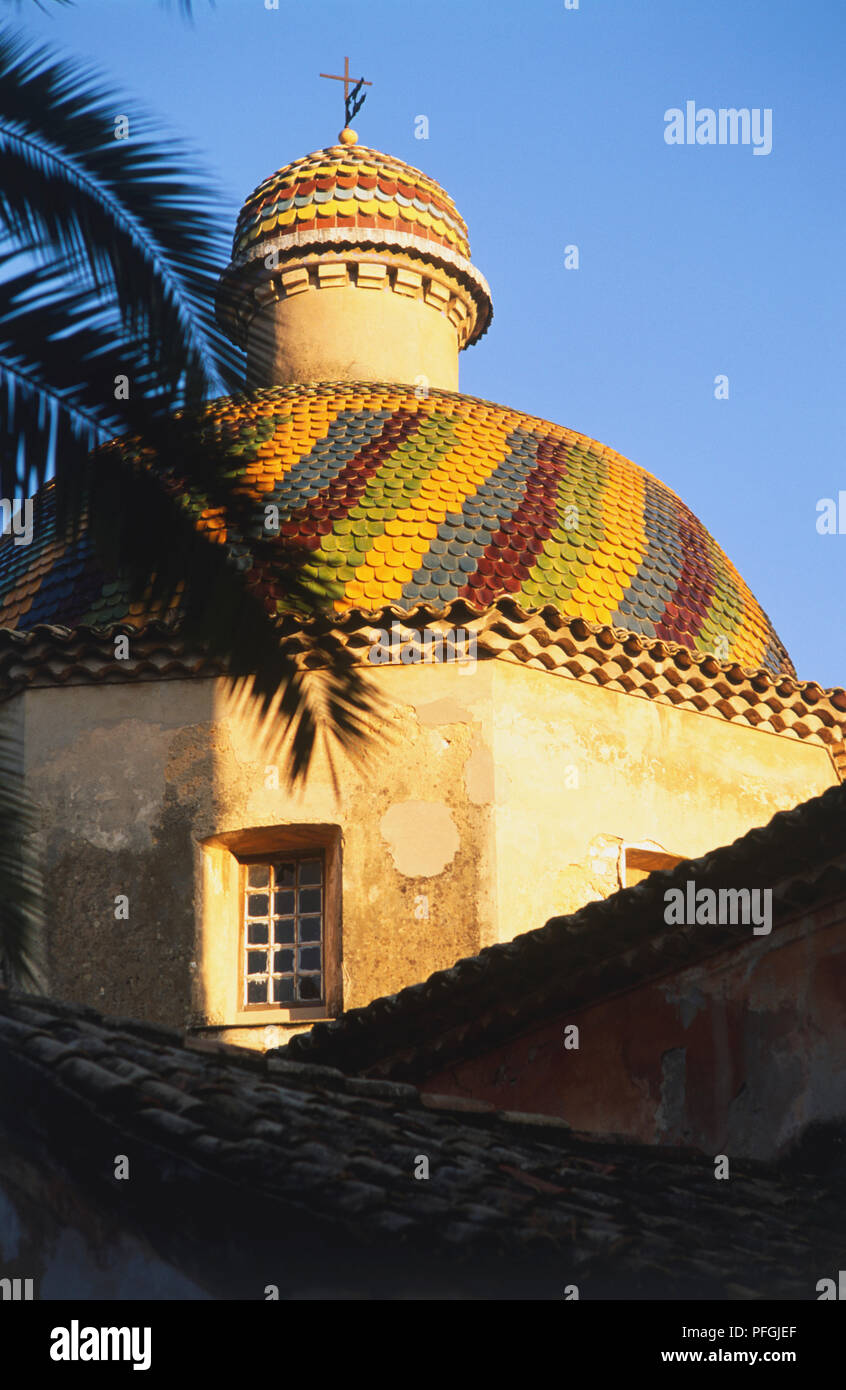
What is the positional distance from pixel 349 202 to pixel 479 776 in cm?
610

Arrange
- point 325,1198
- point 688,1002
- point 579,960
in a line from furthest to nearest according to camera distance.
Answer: point 579,960 < point 688,1002 < point 325,1198

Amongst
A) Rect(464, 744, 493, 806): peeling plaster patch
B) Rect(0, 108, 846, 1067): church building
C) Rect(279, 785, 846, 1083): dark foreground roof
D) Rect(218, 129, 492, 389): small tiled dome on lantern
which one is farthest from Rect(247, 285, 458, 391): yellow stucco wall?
Rect(279, 785, 846, 1083): dark foreground roof

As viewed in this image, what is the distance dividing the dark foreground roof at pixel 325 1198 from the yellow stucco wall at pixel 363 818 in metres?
4.24

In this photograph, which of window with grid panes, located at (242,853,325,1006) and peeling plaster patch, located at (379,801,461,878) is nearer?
peeling plaster patch, located at (379,801,461,878)

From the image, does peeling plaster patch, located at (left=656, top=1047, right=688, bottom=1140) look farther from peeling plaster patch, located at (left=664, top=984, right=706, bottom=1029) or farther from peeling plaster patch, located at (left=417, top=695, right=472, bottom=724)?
peeling plaster patch, located at (left=417, top=695, right=472, bottom=724)

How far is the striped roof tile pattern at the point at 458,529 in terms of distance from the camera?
38.0 feet

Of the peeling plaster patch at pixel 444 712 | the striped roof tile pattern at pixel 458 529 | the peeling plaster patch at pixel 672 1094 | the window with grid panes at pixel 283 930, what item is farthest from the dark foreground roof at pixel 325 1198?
the striped roof tile pattern at pixel 458 529

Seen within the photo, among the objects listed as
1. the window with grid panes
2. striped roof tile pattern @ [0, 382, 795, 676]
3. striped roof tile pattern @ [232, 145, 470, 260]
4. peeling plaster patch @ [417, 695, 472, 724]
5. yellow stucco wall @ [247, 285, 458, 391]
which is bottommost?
the window with grid panes

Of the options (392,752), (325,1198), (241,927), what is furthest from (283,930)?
(325,1198)

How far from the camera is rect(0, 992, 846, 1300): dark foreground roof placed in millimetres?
4969

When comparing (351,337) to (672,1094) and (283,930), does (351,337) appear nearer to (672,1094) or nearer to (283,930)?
(283,930)

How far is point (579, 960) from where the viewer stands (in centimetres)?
856

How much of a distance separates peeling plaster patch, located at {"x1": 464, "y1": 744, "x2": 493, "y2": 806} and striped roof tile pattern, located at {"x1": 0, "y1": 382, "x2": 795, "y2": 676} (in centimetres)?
89
